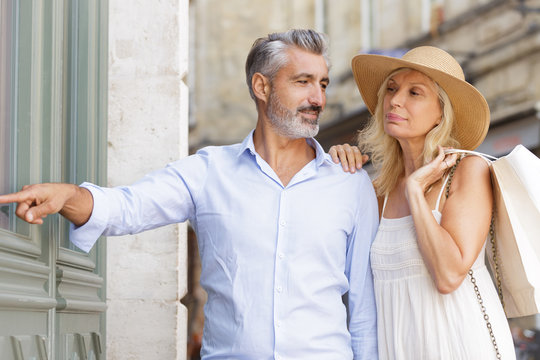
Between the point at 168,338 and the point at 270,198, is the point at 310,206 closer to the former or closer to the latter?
the point at 270,198

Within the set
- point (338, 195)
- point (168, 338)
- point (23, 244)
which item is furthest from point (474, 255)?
point (168, 338)

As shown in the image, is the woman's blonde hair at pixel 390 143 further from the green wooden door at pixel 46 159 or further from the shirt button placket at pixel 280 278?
the green wooden door at pixel 46 159

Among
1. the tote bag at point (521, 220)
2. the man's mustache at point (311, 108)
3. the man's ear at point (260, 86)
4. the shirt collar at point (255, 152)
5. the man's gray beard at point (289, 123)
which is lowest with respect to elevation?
the tote bag at point (521, 220)

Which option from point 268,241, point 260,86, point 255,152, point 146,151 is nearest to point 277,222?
point 268,241

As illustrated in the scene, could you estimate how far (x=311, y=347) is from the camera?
125 inches

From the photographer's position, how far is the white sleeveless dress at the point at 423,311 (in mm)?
3184

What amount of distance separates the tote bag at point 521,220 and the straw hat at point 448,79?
39 centimetres

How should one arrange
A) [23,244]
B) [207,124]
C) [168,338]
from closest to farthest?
[23,244] → [168,338] → [207,124]

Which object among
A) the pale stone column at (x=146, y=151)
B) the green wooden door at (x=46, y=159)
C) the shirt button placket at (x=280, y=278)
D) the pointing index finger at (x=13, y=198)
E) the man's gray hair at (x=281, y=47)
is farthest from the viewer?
the pale stone column at (x=146, y=151)

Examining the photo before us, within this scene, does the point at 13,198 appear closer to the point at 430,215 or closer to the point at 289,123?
the point at 289,123

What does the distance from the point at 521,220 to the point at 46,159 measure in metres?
1.74

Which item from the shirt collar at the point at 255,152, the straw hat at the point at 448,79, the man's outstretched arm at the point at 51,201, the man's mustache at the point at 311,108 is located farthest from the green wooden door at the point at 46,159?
the straw hat at the point at 448,79

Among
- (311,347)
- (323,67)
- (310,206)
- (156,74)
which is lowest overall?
(311,347)

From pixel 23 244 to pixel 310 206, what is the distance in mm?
1052
